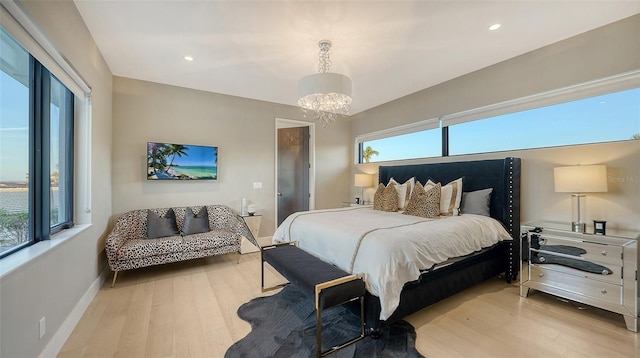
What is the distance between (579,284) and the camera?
2.24 metres

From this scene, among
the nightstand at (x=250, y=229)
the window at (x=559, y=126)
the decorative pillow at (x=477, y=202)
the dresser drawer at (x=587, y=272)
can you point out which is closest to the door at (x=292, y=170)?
the nightstand at (x=250, y=229)

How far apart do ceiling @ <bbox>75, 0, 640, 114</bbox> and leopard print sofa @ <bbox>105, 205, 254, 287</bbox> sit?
79.8 inches

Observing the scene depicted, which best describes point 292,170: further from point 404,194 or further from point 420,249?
point 420,249

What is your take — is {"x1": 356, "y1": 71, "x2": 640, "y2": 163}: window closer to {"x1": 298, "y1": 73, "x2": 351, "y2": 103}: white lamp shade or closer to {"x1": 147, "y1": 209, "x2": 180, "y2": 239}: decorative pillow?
{"x1": 298, "y1": 73, "x2": 351, "y2": 103}: white lamp shade

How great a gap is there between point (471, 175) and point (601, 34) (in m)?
1.80

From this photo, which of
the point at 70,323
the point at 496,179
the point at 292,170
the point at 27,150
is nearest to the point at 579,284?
the point at 496,179

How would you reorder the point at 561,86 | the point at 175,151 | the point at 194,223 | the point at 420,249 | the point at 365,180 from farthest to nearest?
the point at 365,180
the point at 175,151
the point at 194,223
the point at 561,86
the point at 420,249

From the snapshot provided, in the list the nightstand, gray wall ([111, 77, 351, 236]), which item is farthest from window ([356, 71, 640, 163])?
the nightstand

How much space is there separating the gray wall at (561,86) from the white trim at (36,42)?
4287mm

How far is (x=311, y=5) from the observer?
6.79 feet

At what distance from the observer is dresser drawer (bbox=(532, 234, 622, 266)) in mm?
2045

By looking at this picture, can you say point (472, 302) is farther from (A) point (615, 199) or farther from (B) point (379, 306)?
(A) point (615, 199)

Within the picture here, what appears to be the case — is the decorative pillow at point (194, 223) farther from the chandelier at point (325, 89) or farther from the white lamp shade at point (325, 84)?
the white lamp shade at point (325, 84)

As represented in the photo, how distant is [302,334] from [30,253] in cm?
185
